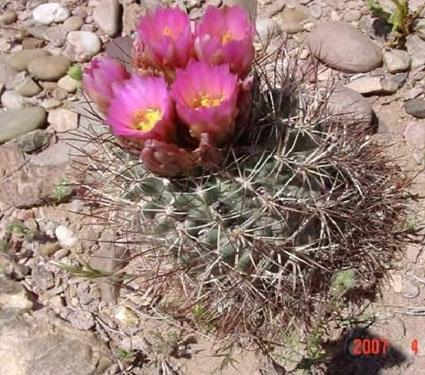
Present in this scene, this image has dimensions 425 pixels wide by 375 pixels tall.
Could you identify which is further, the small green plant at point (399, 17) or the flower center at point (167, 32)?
the small green plant at point (399, 17)

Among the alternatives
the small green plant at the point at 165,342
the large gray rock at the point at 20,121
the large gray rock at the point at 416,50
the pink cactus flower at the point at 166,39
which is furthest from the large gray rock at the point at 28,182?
the large gray rock at the point at 416,50

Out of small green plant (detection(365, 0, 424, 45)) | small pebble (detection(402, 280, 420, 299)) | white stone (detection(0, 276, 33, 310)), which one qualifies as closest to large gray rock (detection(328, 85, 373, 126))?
small green plant (detection(365, 0, 424, 45))

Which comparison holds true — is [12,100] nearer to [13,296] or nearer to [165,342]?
[13,296]

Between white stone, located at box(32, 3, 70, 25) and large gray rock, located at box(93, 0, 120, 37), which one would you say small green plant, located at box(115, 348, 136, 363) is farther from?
white stone, located at box(32, 3, 70, 25)

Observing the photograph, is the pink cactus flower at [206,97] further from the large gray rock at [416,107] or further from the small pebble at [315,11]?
the small pebble at [315,11]

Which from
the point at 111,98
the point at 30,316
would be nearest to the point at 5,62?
the point at 30,316

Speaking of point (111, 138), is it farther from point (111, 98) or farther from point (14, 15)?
point (14, 15)
